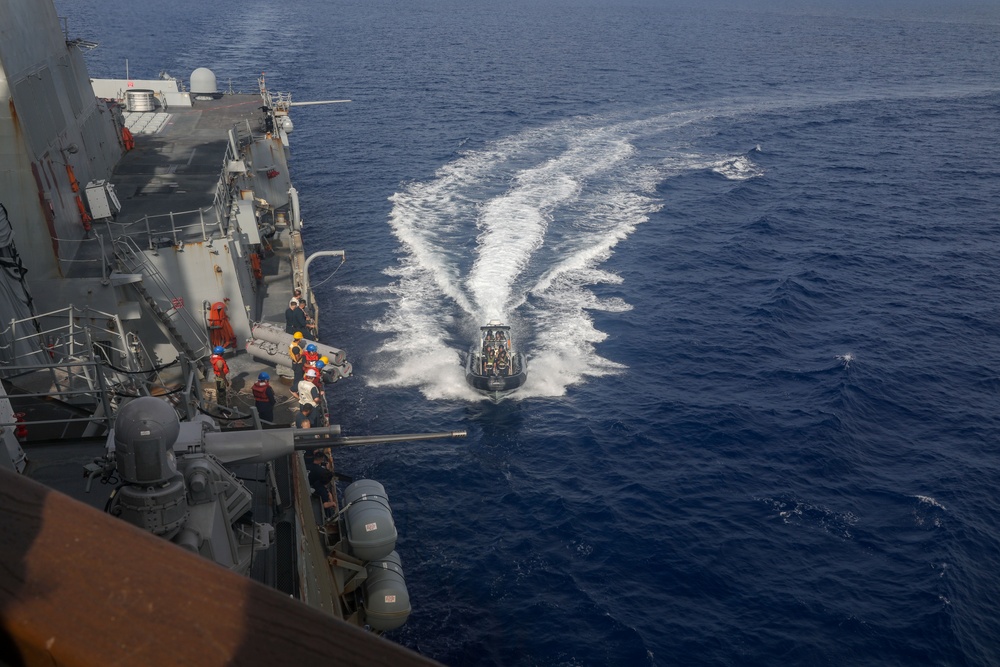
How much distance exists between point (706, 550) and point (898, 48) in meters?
111

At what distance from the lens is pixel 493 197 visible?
2088 inches

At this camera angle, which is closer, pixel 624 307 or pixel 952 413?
pixel 952 413

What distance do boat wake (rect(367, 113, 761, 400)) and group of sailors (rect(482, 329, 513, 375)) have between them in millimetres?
1262

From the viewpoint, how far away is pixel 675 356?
1446 inches

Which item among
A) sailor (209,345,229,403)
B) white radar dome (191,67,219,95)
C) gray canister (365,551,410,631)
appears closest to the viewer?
gray canister (365,551,410,631)

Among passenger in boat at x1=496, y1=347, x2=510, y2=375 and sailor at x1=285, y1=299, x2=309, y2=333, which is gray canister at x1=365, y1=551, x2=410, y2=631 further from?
passenger in boat at x1=496, y1=347, x2=510, y2=375

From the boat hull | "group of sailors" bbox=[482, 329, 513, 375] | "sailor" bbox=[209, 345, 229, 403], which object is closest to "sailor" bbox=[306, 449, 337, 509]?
"sailor" bbox=[209, 345, 229, 403]

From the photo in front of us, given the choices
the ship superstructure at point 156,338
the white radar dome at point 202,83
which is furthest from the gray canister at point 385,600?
the white radar dome at point 202,83

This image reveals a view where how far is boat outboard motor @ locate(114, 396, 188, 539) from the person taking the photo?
405 inches

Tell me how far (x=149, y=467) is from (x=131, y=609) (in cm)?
934

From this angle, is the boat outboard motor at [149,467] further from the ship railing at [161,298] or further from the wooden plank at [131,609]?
the ship railing at [161,298]

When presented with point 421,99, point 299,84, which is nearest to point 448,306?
point 421,99

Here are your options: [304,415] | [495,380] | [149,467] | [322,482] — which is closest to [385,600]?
[322,482]

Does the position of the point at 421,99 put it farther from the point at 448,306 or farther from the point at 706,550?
the point at 706,550
